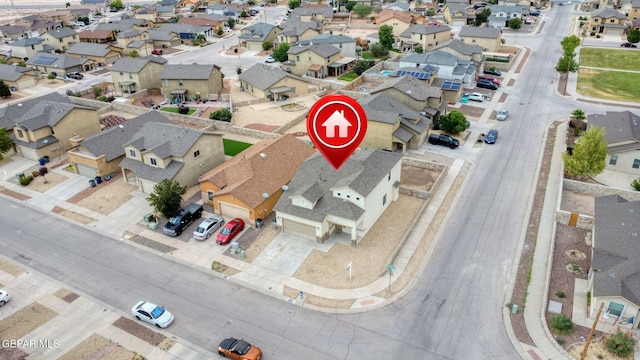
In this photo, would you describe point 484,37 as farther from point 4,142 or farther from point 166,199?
point 4,142

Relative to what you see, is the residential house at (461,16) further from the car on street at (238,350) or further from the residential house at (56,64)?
the car on street at (238,350)

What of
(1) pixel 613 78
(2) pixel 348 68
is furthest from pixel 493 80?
(2) pixel 348 68

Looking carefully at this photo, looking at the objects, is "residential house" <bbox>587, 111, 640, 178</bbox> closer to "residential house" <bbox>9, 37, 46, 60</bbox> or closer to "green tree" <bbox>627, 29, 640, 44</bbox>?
"green tree" <bbox>627, 29, 640, 44</bbox>

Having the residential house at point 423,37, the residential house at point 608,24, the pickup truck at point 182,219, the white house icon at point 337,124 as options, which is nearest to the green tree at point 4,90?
the pickup truck at point 182,219

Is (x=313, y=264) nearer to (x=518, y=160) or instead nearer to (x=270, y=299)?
(x=270, y=299)

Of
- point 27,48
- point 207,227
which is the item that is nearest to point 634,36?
point 207,227

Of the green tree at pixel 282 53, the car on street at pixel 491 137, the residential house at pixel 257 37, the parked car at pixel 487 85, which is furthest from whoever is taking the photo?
the residential house at pixel 257 37

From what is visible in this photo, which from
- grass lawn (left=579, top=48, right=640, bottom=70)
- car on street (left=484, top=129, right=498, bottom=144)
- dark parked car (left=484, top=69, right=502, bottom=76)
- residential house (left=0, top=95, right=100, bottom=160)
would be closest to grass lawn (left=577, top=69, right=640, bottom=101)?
grass lawn (left=579, top=48, right=640, bottom=70)
